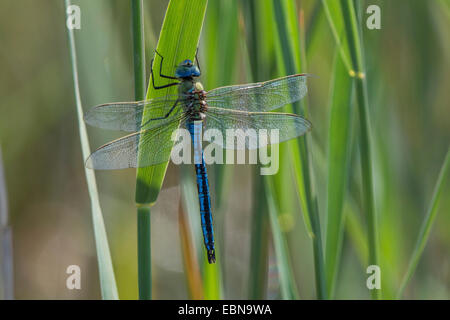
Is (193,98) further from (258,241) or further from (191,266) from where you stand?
(191,266)

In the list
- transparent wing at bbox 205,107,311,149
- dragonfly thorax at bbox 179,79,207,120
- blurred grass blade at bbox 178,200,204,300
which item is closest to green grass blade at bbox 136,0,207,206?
dragonfly thorax at bbox 179,79,207,120

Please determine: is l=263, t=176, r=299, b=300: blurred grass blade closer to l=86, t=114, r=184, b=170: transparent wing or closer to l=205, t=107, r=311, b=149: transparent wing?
l=205, t=107, r=311, b=149: transparent wing

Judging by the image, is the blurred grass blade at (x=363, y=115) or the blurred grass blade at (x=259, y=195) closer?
the blurred grass blade at (x=363, y=115)

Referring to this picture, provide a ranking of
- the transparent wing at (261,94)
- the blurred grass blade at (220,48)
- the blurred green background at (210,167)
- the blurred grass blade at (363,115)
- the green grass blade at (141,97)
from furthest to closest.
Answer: the blurred green background at (210,167)
the blurred grass blade at (220,48)
the transparent wing at (261,94)
the blurred grass blade at (363,115)
the green grass blade at (141,97)

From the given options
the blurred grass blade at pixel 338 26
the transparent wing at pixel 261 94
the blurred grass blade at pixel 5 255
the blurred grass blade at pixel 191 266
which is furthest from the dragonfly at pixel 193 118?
the blurred grass blade at pixel 5 255

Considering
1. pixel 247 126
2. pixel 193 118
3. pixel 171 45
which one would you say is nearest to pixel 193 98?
pixel 193 118

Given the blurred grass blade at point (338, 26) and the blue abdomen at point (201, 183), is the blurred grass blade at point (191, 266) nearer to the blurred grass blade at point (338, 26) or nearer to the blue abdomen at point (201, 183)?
the blue abdomen at point (201, 183)
